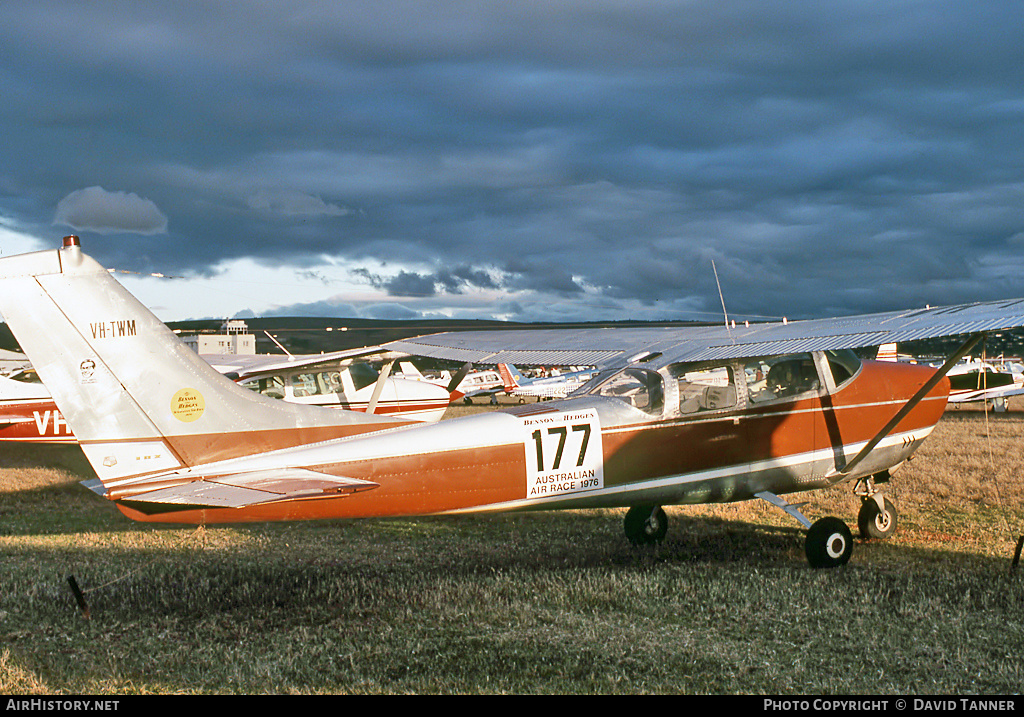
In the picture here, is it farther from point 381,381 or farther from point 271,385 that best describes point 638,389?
point 271,385

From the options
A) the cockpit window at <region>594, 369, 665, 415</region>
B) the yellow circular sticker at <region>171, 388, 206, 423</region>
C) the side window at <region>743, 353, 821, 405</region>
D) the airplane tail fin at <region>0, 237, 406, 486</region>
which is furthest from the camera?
the side window at <region>743, 353, 821, 405</region>

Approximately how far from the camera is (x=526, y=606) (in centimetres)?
624

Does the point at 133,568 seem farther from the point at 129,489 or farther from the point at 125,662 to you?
the point at 125,662

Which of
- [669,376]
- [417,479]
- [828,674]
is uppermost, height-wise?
[669,376]

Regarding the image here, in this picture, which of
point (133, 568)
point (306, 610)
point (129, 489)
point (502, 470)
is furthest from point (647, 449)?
point (133, 568)

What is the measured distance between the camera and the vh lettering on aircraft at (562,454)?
22.3 ft

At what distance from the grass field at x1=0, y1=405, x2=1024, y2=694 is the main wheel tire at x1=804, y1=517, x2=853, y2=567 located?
15 cm

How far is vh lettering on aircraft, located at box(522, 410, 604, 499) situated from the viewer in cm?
679

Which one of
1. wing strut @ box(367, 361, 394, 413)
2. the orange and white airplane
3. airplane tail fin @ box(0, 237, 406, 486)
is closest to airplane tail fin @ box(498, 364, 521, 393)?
wing strut @ box(367, 361, 394, 413)

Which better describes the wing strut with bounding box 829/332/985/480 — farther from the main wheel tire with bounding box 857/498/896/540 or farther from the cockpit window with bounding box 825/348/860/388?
the main wheel tire with bounding box 857/498/896/540

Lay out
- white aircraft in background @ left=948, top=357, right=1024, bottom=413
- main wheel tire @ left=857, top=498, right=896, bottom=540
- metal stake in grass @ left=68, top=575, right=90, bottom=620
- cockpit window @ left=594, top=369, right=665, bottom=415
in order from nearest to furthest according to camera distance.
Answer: metal stake in grass @ left=68, top=575, right=90, bottom=620 → cockpit window @ left=594, top=369, right=665, bottom=415 → main wheel tire @ left=857, top=498, right=896, bottom=540 → white aircraft in background @ left=948, top=357, right=1024, bottom=413

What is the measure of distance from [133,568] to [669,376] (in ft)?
17.9

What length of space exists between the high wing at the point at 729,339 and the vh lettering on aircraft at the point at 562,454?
106 cm

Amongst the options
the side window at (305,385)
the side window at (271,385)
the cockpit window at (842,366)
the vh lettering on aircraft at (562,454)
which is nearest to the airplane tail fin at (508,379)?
the side window at (305,385)
